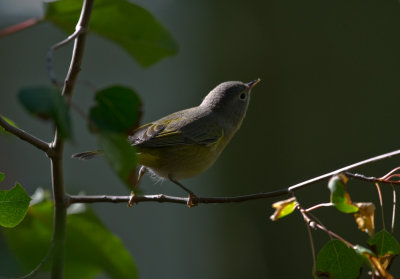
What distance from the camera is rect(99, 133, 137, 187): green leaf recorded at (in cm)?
67

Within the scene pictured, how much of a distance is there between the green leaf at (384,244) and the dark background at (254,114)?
427cm

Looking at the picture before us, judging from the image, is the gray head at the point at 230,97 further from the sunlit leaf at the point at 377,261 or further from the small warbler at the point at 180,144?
the sunlit leaf at the point at 377,261

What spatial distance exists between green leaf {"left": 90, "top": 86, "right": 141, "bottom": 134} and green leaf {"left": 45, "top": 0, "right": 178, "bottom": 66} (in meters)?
0.48

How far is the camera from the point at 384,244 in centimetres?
113

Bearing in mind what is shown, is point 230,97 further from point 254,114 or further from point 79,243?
point 254,114

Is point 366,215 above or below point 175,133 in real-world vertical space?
above

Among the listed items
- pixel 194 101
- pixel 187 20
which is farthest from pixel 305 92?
pixel 187 20

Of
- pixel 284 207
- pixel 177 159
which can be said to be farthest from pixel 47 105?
pixel 177 159

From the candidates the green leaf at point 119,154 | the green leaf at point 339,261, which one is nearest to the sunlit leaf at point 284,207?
the green leaf at point 339,261

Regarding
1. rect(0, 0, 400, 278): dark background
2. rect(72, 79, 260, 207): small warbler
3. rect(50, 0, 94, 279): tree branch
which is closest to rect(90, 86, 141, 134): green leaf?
rect(50, 0, 94, 279): tree branch

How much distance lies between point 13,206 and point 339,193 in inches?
28.1

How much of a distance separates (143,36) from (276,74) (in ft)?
16.0

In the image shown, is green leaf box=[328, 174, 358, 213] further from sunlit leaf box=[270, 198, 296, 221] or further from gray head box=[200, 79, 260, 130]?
gray head box=[200, 79, 260, 130]

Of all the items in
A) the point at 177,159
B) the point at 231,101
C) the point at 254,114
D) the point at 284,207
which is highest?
the point at 284,207
